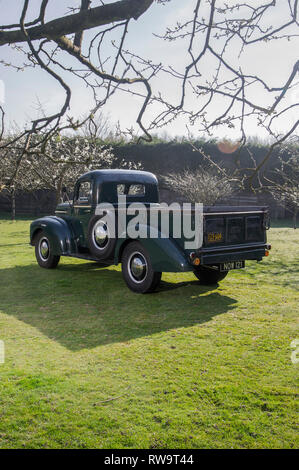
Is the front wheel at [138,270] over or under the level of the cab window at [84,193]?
under

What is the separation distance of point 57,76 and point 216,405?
340 cm

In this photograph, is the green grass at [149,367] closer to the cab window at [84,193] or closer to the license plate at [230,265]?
the license plate at [230,265]

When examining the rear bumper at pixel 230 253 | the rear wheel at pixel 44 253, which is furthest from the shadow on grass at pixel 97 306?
the rear bumper at pixel 230 253

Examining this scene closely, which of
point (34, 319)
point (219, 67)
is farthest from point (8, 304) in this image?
point (219, 67)

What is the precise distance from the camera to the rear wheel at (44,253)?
9562mm

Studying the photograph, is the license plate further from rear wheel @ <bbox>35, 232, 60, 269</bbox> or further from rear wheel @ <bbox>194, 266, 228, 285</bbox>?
rear wheel @ <bbox>35, 232, 60, 269</bbox>

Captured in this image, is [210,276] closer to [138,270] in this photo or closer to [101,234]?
[138,270]

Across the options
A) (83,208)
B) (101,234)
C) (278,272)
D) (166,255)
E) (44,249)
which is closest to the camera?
(166,255)

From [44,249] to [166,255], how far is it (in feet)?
13.7

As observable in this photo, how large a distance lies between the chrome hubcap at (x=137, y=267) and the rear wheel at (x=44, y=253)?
9.18 ft

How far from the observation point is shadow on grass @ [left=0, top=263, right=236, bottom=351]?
533 cm

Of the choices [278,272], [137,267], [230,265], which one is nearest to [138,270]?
[137,267]

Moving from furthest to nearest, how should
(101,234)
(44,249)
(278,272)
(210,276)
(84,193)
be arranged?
1. (44,249)
2. (278,272)
3. (84,193)
4. (210,276)
5. (101,234)

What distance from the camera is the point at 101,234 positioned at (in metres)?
7.94
